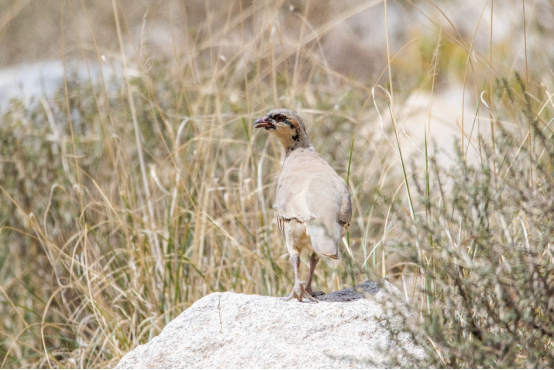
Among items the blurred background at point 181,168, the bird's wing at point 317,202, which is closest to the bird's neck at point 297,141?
the blurred background at point 181,168

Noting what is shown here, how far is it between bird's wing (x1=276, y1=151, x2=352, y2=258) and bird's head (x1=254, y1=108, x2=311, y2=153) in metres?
0.49

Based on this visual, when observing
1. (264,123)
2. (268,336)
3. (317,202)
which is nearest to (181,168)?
(264,123)

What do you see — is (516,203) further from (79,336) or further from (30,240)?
(30,240)

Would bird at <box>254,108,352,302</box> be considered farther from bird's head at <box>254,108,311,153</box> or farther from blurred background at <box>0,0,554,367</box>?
bird's head at <box>254,108,311,153</box>

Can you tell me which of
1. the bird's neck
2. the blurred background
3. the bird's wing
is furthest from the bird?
the bird's neck

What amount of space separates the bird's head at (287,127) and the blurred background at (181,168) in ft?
0.83

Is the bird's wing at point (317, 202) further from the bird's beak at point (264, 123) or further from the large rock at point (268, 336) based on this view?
the bird's beak at point (264, 123)

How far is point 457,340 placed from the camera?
2518 mm

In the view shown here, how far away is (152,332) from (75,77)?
371cm

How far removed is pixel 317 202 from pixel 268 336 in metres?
0.89

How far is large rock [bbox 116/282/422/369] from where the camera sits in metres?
2.75

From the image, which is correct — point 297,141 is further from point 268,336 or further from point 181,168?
point 268,336

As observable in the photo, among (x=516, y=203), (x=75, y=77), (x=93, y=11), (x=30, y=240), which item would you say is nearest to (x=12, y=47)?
(x=93, y=11)

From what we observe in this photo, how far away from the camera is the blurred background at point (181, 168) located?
4492 mm
